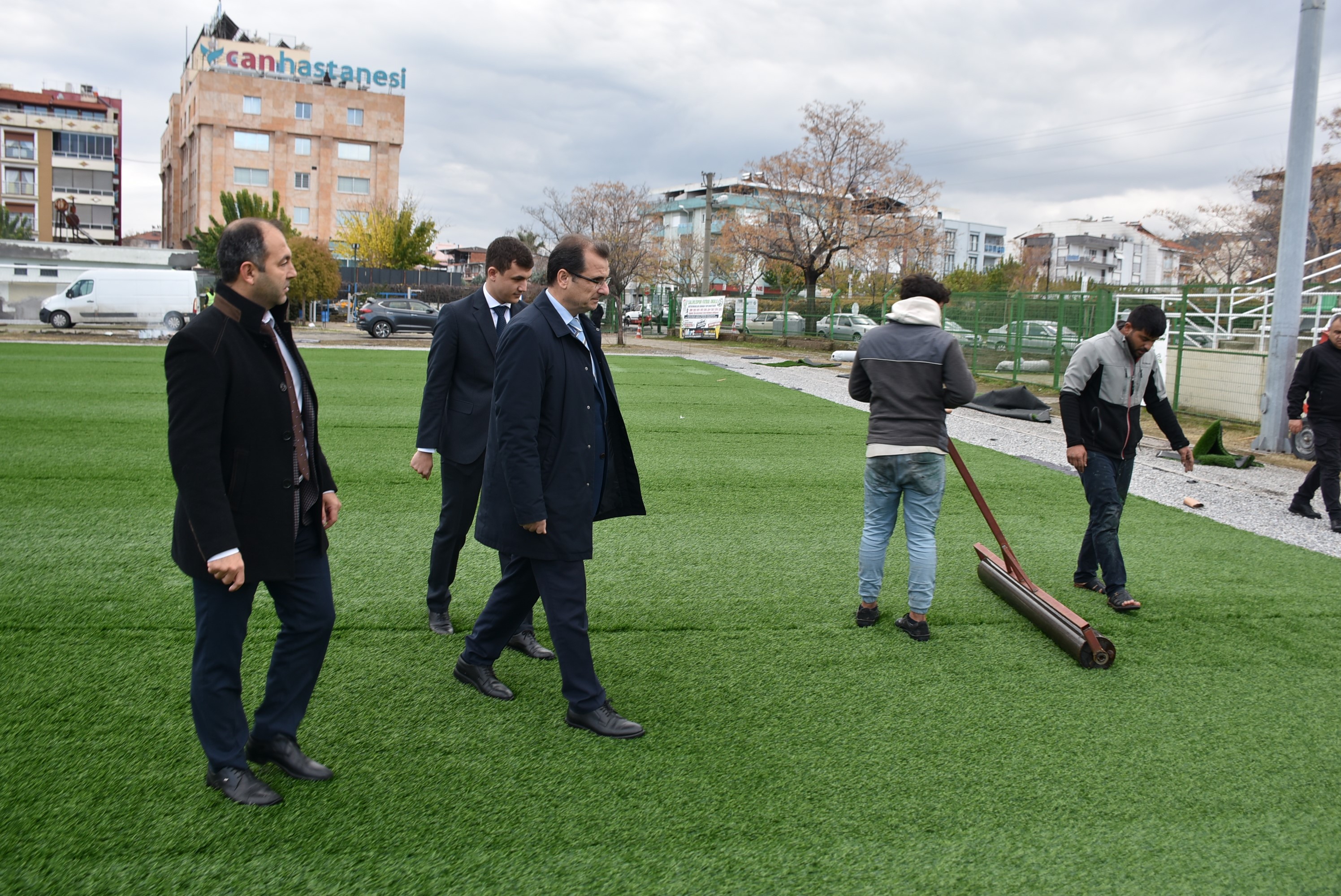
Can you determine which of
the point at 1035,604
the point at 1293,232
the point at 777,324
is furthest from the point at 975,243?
the point at 1035,604

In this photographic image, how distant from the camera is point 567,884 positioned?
2594 millimetres

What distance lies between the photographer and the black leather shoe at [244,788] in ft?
9.53

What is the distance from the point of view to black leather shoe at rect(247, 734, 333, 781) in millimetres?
3064

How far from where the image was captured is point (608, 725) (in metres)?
3.50

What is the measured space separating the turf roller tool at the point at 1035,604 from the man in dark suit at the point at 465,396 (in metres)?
2.18

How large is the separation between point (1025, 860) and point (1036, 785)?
0.50 metres

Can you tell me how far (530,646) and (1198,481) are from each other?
7774 mm

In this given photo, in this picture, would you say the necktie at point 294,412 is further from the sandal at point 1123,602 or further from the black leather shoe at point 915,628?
the sandal at point 1123,602

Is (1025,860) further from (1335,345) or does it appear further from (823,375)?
(823,375)

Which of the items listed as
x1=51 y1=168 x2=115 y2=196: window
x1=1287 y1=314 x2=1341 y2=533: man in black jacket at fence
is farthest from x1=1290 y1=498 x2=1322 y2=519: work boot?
x1=51 y1=168 x2=115 y2=196: window

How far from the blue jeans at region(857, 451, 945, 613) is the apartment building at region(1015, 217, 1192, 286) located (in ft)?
309

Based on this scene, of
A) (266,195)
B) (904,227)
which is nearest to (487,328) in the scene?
(904,227)

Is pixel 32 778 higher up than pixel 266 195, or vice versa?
pixel 266 195

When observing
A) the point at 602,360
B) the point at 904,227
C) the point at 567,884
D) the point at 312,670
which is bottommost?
the point at 567,884
